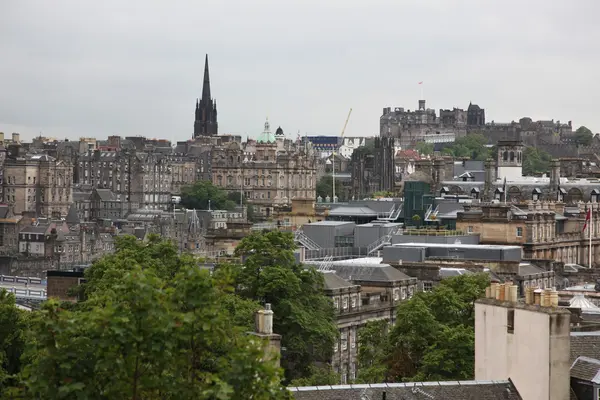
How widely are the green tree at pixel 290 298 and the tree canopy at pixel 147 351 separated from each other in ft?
97.6

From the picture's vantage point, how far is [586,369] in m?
34.1

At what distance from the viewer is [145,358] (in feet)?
84.9

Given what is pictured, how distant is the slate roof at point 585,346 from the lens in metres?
35.4

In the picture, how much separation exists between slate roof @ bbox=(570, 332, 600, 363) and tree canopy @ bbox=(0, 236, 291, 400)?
409 inches

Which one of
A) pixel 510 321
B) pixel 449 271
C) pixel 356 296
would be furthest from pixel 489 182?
pixel 510 321

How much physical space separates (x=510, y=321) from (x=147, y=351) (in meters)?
11.1

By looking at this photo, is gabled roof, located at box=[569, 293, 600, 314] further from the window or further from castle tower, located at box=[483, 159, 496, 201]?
castle tower, located at box=[483, 159, 496, 201]

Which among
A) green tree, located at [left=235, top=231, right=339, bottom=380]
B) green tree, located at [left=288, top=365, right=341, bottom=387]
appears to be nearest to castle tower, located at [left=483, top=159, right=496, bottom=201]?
green tree, located at [left=235, top=231, right=339, bottom=380]

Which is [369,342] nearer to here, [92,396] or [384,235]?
[92,396]

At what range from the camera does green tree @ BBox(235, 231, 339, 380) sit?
57406 mm

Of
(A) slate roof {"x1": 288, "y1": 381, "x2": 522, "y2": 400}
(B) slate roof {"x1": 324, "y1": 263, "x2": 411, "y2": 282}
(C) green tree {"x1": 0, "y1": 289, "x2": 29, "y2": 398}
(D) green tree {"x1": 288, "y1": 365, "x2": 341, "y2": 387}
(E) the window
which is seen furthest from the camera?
(B) slate roof {"x1": 324, "y1": 263, "x2": 411, "y2": 282}

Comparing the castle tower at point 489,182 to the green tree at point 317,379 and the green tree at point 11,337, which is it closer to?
the green tree at point 317,379

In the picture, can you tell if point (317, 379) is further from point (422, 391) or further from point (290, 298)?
point (422, 391)

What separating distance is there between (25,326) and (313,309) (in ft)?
52.5
